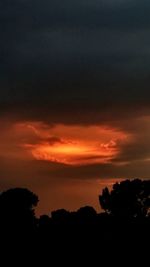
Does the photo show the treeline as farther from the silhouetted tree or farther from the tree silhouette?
the tree silhouette

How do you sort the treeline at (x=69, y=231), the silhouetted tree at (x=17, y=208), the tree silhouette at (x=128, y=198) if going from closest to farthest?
the treeline at (x=69, y=231) < the silhouetted tree at (x=17, y=208) < the tree silhouette at (x=128, y=198)

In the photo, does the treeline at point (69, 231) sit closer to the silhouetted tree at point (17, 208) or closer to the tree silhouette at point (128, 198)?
the silhouetted tree at point (17, 208)

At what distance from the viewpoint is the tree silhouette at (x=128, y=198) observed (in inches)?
4909

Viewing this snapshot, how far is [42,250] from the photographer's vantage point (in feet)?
254

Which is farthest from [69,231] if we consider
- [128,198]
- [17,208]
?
[128,198]

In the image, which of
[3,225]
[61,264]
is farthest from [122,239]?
[3,225]

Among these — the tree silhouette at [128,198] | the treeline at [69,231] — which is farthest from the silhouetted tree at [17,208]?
the tree silhouette at [128,198]

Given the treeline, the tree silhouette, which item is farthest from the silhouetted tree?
the tree silhouette

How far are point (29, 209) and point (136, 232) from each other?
37.4 meters

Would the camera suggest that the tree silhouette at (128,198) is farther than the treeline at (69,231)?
Yes

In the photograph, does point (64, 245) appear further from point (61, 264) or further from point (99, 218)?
point (99, 218)

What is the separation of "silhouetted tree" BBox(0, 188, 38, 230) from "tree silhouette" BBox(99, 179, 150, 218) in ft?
53.0

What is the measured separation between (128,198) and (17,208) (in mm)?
26839

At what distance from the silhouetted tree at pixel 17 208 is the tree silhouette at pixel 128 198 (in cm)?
1616
